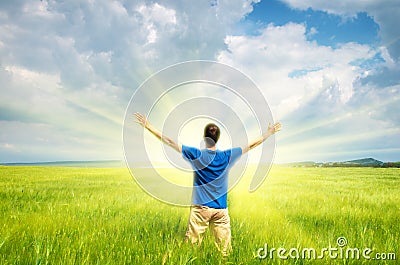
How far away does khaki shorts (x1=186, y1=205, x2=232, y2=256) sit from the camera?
15.9 ft

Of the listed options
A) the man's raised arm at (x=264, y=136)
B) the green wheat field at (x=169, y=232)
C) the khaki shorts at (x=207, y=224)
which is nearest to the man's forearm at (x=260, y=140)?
the man's raised arm at (x=264, y=136)

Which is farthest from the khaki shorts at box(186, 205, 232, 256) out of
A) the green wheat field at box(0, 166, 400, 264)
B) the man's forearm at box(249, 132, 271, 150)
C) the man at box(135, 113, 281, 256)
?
the man's forearm at box(249, 132, 271, 150)

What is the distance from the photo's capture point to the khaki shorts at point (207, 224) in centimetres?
485

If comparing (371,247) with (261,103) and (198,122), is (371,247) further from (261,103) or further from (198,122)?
(198,122)

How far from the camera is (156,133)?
509 cm

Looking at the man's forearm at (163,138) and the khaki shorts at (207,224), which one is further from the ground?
the man's forearm at (163,138)

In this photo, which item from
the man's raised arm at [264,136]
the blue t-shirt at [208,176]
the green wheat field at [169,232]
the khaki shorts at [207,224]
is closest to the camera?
the green wheat field at [169,232]

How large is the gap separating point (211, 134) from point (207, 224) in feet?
4.64

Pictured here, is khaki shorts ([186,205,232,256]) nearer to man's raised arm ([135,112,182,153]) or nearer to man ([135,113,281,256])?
man ([135,113,281,256])

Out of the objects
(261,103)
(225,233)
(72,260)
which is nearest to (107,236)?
(72,260)

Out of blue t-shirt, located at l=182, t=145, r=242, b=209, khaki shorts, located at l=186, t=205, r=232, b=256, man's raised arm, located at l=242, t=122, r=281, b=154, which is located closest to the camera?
khaki shorts, located at l=186, t=205, r=232, b=256

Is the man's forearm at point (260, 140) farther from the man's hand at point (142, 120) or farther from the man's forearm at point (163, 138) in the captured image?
the man's hand at point (142, 120)

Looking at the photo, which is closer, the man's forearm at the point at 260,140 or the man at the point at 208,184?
the man at the point at 208,184

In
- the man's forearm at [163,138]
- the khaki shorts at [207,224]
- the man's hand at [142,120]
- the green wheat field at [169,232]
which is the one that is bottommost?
the green wheat field at [169,232]
